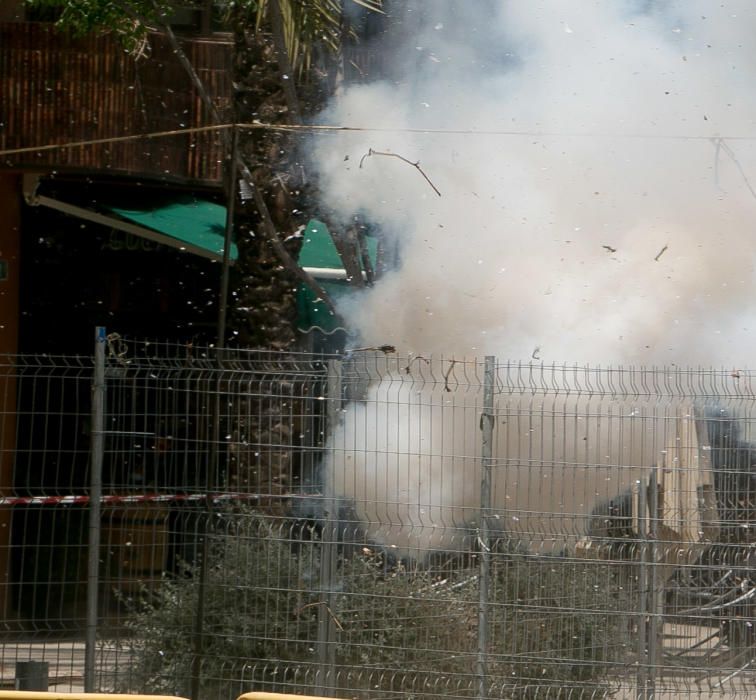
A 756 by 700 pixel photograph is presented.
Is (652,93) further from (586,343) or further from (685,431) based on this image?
(685,431)

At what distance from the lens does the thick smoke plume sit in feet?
30.2

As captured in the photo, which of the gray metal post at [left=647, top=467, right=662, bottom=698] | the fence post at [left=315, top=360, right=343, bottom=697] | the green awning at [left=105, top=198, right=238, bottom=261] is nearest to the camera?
the fence post at [left=315, top=360, right=343, bottom=697]

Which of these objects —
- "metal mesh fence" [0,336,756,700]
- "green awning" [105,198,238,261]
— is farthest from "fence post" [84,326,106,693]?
"green awning" [105,198,238,261]

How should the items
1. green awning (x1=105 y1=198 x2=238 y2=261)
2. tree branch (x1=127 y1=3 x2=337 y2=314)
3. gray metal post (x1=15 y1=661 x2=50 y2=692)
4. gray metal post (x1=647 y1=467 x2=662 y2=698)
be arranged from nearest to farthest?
gray metal post (x1=15 y1=661 x2=50 y2=692)
gray metal post (x1=647 y1=467 x2=662 y2=698)
tree branch (x1=127 y1=3 x2=337 y2=314)
green awning (x1=105 y1=198 x2=238 y2=261)

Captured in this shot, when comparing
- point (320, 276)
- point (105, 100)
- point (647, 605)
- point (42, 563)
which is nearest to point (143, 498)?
point (42, 563)

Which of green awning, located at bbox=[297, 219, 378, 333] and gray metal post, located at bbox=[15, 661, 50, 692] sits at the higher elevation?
green awning, located at bbox=[297, 219, 378, 333]

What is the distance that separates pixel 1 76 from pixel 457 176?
10.9 ft

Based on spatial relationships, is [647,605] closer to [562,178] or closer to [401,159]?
[562,178]

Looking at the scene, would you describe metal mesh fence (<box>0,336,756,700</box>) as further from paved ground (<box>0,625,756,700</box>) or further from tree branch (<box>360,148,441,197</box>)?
tree branch (<box>360,148,441,197</box>)

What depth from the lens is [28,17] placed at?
354 inches

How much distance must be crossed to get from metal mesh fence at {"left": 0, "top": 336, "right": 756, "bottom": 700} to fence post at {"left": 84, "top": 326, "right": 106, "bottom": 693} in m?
0.01

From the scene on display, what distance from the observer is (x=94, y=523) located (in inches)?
232

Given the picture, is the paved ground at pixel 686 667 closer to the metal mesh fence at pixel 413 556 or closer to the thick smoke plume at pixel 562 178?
the metal mesh fence at pixel 413 556

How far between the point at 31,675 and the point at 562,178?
5609 mm
